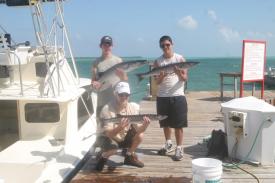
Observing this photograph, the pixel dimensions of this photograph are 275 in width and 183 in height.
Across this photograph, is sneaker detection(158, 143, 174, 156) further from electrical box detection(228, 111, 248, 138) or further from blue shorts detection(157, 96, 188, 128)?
electrical box detection(228, 111, 248, 138)

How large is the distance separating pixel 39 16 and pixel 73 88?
135cm

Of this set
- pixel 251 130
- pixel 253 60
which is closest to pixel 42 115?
pixel 251 130

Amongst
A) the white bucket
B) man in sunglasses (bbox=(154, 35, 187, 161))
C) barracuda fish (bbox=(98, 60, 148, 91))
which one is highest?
barracuda fish (bbox=(98, 60, 148, 91))

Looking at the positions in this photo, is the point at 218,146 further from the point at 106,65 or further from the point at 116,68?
the point at 106,65

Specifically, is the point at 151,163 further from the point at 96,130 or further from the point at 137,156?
the point at 96,130

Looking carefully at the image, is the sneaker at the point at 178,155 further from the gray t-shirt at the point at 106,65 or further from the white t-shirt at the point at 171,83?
the gray t-shirt at the point at 106,65

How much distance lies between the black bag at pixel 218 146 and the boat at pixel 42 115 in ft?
6.42

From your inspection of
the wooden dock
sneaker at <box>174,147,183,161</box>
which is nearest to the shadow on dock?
the wooden dock

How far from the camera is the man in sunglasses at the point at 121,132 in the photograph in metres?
5.43

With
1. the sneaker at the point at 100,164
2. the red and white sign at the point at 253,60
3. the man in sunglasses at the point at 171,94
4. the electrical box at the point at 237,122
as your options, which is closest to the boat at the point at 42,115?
the sneaker at the point at 100,164

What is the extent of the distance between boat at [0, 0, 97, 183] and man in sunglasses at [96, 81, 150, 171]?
0.43 meters

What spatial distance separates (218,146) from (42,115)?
9.00ft

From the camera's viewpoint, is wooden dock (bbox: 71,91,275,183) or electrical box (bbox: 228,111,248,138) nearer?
wooden dock (bbox: 71,91,275,183)

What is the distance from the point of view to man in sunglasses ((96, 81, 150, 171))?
5430mm
